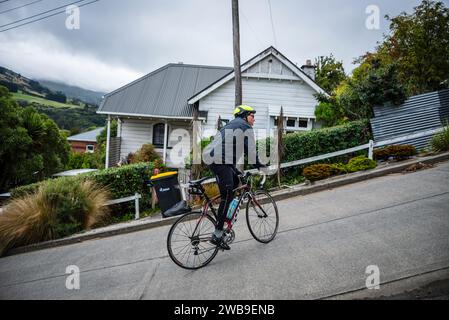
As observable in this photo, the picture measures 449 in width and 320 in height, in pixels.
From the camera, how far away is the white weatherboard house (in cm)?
1478

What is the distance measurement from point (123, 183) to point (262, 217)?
5.24m

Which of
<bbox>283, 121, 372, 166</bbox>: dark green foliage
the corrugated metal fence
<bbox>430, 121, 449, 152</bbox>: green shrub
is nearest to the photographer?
<bbox>430, 121, 449, 152</bbox>: green shrub

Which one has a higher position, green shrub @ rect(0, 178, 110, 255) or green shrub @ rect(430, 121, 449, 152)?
green shrub @ rect(430, 121, 449, 152)

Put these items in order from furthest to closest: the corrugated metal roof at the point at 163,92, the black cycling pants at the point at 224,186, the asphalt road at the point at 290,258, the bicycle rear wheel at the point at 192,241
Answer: the corrugated metal roof at the point at 163,92, the black cycling pants at the point at 224,186, the bicycle rear wheel at the point at 192,241, the asphalt road at the point at 290,258

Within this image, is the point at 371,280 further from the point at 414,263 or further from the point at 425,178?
the point at 425,178

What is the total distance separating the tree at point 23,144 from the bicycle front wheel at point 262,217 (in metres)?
13.6

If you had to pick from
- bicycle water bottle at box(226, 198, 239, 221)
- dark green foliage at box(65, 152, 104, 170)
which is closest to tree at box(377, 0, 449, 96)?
bicycle water bottle at box(226, 198, 239, 221)

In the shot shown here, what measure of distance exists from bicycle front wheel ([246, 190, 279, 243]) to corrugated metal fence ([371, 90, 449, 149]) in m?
6.32

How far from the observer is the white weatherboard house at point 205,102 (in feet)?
48.5

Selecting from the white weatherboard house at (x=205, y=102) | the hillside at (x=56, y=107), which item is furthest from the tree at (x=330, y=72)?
the hillside at (x=56, y=107)

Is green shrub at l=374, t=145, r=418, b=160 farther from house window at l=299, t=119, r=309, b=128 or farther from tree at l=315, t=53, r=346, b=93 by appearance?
tree at l=315, t=53, r=346, b=93

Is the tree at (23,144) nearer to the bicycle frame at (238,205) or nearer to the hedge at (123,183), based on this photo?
the hedge at (123,183)

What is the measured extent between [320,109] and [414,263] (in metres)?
11.5
